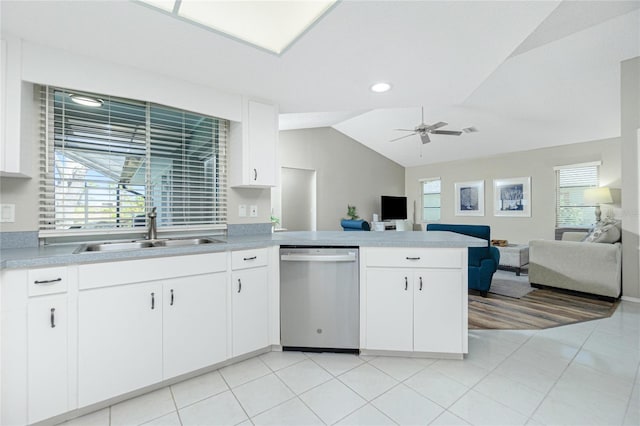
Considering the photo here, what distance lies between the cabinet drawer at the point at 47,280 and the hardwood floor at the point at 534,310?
314 centimetres

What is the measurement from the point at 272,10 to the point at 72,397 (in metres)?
2.38

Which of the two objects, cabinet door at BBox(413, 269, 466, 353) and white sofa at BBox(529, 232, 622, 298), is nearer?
cabinet door at BBox(413, 269, 466, 353)

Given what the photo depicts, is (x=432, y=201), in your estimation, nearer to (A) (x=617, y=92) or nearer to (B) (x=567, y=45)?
(A) (x=617, y=92)

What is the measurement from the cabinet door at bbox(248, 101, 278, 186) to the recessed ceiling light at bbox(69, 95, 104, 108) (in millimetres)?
1076

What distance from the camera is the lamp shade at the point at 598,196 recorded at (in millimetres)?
5035

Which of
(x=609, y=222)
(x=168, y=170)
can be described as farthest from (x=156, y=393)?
(x=609, y=222)

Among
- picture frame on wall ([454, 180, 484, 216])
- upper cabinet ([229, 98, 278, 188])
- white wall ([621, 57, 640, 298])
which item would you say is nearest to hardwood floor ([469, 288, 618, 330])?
white wall ([621, 57, 640, 298])

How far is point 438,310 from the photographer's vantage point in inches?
83.3

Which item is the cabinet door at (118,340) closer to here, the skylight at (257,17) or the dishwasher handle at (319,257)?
the dishwasher handle at (319,257)

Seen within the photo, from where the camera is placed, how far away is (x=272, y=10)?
172 centimetres

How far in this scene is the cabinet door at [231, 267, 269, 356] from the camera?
210 centimetres

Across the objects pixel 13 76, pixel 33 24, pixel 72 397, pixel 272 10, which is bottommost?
pixel 72 397

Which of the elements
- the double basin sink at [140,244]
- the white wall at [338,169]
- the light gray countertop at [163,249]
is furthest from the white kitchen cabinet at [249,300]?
the white wall at [338,169]

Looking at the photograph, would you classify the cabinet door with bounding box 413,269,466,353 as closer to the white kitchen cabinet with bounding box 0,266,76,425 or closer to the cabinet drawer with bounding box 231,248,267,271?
the cabinet drawer with bounding box 231,248,267,271
